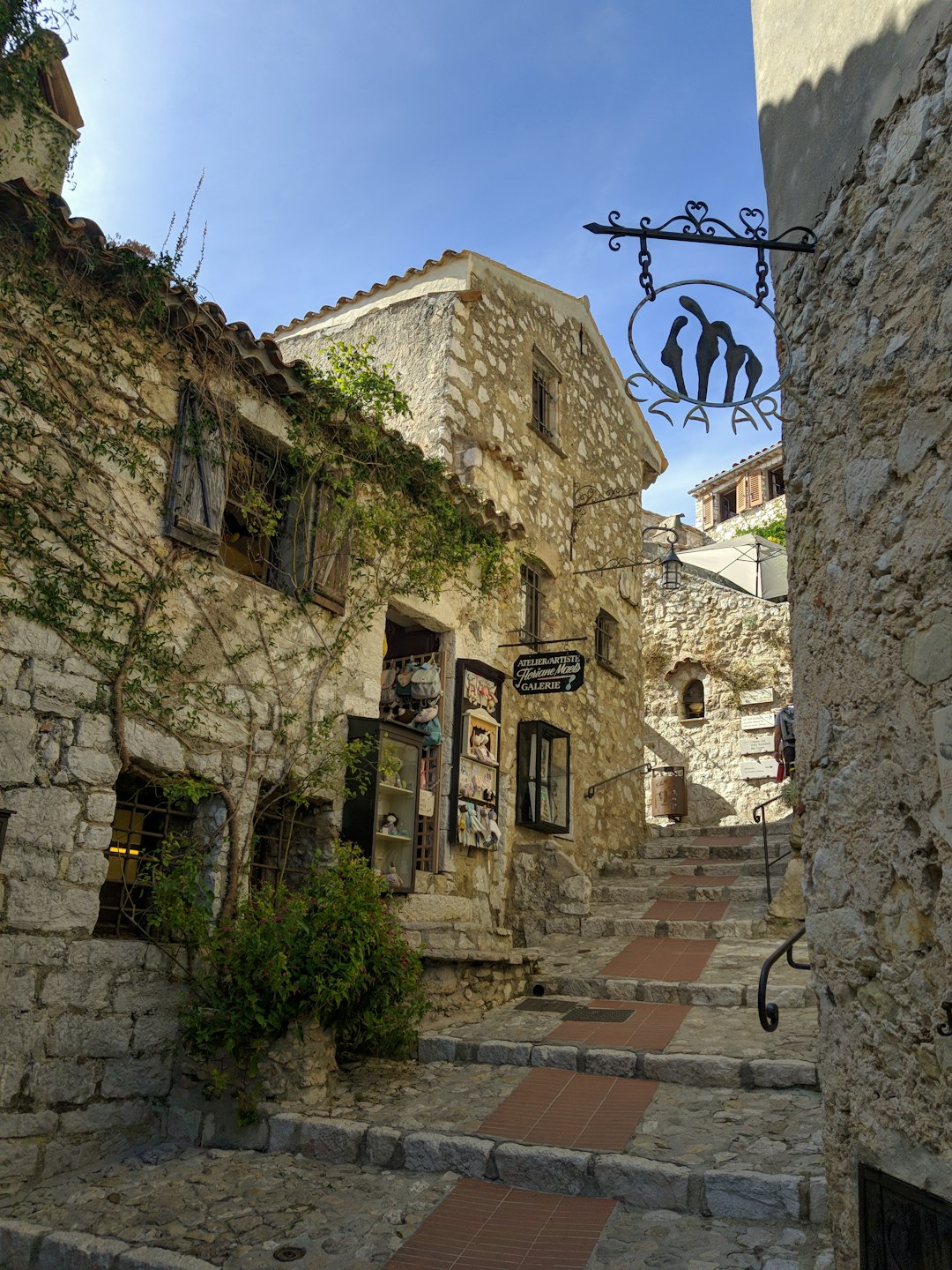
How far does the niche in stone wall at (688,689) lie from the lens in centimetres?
1798

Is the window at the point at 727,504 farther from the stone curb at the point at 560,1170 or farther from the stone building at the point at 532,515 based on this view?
the stone curb at the point at 560,1170

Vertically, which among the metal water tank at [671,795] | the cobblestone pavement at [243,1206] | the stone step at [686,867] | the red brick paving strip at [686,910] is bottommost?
the cobblestone pavement at [243,1206]

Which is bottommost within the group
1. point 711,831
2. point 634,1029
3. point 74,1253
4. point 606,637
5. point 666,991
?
point 74,1253

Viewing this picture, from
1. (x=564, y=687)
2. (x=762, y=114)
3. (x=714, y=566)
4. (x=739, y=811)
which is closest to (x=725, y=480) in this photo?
(x=714, y=566)

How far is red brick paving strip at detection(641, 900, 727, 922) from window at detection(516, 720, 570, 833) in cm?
133

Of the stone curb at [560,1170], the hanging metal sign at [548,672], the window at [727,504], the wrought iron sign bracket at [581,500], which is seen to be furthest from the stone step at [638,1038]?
the window at [727,504]

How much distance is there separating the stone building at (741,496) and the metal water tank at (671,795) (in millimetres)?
19294

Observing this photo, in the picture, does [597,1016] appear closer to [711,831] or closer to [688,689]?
[711,831]

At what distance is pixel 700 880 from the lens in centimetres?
1067

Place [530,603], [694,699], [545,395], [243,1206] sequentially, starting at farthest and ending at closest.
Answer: [694,699]
[545,395]
[530,603]
[243,1206]

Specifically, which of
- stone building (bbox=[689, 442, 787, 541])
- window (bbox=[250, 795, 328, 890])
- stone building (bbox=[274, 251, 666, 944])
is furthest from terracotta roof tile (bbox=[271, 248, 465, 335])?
stone building (bbox=[689, 442, 787, 541])

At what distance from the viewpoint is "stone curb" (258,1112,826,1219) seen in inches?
155

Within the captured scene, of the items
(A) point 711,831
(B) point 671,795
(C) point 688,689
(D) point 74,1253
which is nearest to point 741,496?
(C) point 688,689

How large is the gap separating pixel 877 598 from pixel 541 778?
293 inches
